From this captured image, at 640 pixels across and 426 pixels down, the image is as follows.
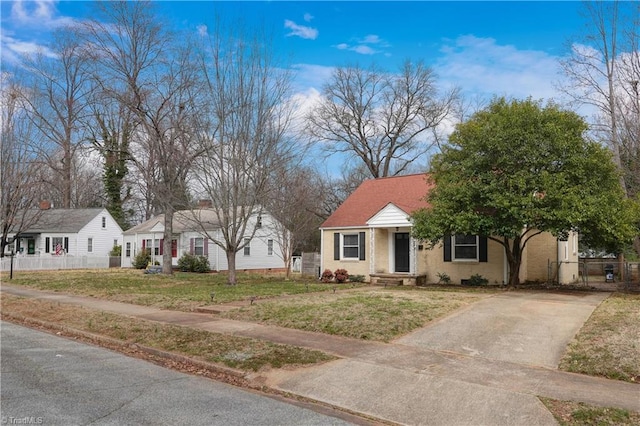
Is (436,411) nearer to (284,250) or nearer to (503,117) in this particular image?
(503,117)

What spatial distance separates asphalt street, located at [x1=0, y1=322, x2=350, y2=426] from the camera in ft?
17.3

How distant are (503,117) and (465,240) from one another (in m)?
5.73

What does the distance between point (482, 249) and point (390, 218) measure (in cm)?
410

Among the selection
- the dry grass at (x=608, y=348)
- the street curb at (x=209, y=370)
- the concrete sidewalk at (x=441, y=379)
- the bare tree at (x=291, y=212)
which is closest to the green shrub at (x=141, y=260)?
the bare tree at (x=291, y=212)

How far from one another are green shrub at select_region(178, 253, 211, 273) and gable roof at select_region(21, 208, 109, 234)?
39.9 feet

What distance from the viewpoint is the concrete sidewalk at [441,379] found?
18.4ft

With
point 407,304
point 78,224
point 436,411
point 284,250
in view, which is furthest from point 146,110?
point 436,411

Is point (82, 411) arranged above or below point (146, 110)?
below

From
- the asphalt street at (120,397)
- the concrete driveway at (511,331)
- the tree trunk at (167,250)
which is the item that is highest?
the tree trunk at (167,250)

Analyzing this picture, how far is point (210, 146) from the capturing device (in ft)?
62.0

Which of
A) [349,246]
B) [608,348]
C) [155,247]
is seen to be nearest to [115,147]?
[155,247]

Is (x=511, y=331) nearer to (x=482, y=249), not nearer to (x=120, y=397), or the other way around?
(x=120, y=397)

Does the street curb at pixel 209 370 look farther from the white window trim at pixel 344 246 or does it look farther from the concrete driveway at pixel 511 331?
the white window trim at pixel 344 246

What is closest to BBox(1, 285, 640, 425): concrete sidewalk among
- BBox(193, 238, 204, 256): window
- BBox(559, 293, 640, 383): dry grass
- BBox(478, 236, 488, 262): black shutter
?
BBox(559, 293, 640, 383): dry grass
